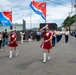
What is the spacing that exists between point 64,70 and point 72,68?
0.61 metres

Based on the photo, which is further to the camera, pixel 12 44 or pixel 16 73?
pixel 12 44

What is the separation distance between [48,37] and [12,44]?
110 inches

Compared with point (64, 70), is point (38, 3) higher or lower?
higher

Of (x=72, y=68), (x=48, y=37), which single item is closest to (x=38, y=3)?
(x=48, y=37)

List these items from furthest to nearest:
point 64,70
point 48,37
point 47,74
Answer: point 48,37 → point 64,70 → point 47,74

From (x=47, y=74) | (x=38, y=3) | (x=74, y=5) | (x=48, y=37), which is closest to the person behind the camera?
(x=47, y=74)

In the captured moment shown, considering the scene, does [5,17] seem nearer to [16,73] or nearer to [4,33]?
[4,33]

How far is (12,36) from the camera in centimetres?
1544

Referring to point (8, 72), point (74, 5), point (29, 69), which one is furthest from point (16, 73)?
point (74, 5)

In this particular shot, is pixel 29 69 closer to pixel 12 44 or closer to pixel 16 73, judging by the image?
pixel 16 73

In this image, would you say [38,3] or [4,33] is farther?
[4,33]

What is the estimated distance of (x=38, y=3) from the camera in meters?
22.2

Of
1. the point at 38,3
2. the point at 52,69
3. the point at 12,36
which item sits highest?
the point at 38,3

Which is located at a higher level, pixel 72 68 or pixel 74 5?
pixel 74 5
